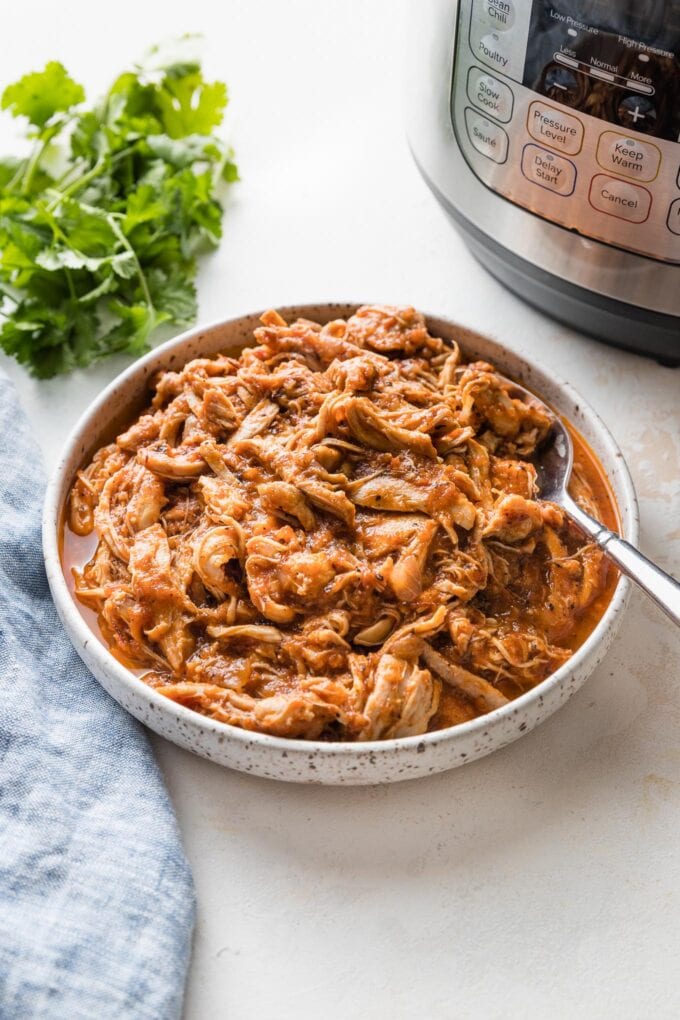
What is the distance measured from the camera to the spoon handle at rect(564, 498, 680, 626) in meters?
1.49

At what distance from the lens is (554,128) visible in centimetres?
162

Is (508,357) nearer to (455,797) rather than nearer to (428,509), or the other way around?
(428,509)

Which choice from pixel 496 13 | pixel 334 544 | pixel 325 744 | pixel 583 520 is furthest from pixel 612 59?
pixel 325 744

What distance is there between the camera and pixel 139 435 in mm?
1749

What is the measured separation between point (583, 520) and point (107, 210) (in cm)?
119

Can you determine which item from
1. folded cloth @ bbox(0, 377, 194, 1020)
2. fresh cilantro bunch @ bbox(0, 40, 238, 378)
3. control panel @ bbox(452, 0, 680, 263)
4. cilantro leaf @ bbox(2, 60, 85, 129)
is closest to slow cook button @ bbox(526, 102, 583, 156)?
control panel @ bbox(452, 0, 680, 263)

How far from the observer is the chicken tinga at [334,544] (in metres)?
1.48

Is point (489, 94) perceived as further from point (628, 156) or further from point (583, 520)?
point (583, 520)

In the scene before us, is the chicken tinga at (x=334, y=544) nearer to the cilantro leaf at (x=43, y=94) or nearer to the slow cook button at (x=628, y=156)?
the slow cook button at (x=628, y=156)

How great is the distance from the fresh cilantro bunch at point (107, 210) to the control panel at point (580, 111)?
68 centimetres

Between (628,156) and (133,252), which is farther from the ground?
(628,156)

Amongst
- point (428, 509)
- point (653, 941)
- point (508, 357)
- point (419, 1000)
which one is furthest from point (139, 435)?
point (653, 941)

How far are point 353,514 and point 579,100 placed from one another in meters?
0.66

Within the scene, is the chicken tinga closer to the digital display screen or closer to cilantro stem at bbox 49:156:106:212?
the digital display screen
